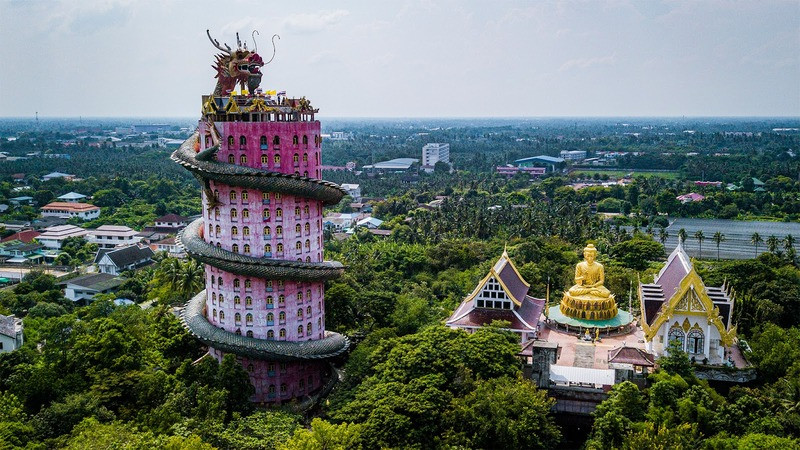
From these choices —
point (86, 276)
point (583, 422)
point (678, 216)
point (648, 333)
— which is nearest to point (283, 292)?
point (583, 422)

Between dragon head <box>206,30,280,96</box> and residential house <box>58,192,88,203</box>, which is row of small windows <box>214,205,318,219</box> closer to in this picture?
dragon head <box>206,30,280,96</box>

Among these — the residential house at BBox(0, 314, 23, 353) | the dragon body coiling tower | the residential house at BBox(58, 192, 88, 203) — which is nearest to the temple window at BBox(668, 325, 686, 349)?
the dragon body coiling tower

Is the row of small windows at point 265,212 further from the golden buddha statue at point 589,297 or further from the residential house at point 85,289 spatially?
the residential house at point 85,289

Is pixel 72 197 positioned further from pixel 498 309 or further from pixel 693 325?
pixel 693 325

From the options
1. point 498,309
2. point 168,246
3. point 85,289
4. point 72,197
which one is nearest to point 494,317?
point 498,309

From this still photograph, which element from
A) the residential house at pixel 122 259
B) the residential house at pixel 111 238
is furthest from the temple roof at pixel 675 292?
the residential house at pixel 111 238

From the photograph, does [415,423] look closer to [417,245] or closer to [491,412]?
[491,412]

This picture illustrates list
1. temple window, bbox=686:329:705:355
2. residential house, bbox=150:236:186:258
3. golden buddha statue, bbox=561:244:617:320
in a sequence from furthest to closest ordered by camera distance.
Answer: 1. residential house, bbox=150:236:186:258
2. golden buddha statue, bbox=561:244:617:320
3. temple window, bbox=686:329:705:355
